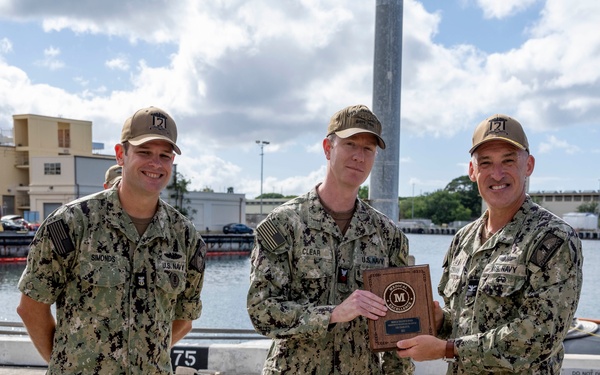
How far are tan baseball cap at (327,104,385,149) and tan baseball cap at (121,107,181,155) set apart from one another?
91 centimetres

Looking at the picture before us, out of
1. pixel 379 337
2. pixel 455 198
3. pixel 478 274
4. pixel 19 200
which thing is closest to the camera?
pixel 379 337

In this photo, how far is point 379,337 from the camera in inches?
118

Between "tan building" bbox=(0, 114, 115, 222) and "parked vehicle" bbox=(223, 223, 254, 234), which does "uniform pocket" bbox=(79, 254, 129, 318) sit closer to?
"tan building" bbox=(0, 114, 115, 222)

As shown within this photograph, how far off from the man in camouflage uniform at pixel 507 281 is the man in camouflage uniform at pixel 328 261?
354 mm

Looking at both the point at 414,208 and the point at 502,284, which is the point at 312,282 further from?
the point at 414,208

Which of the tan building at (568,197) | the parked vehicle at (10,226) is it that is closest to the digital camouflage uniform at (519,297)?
the parked vehicle at (10,226)

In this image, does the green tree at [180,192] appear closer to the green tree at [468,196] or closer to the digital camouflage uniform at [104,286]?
the digital camouflage uniform at [104,286]

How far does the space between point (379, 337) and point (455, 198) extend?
12611 centimetres

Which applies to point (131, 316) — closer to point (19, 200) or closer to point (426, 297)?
point (426, 297)

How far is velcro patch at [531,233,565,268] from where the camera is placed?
296 cm

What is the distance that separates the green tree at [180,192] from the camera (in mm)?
51906

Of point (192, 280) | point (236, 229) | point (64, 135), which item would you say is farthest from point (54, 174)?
point (192, 280)

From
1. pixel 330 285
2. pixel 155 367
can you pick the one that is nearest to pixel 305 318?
pixel 330 285

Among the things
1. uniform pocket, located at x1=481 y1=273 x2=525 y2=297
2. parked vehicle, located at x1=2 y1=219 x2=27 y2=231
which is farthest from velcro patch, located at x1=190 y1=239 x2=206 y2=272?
parked vehicle, located at x1=2 y1=219 x2=27 y2=231
